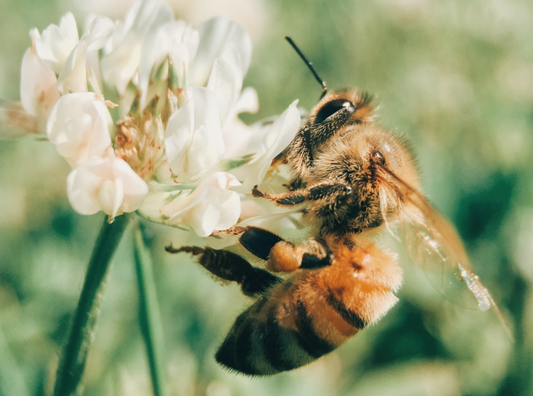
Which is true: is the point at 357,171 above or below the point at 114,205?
above

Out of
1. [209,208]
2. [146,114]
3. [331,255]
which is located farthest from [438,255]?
[146,114]

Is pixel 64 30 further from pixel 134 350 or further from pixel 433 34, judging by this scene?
pixel 433 34

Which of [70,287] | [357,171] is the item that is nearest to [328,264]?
[357,171]

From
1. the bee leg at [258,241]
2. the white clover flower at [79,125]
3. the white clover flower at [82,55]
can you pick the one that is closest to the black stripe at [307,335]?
the bee leg at [258,241]

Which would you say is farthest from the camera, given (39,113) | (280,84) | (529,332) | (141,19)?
(280,84)

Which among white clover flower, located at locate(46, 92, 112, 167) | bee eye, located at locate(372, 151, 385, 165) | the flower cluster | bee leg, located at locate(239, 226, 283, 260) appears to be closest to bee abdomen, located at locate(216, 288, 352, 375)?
bee leg, located at locate(239, 226, 283, 260)

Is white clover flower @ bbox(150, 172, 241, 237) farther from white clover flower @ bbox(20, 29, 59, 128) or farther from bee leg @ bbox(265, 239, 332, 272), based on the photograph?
white clover flower @ bbox(20, 29, 59, 128)
